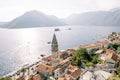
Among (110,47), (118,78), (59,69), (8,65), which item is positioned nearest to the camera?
(118,78)

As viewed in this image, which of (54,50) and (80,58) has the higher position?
(54,50)

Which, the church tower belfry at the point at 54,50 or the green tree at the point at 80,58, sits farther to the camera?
the church tower belfry at the point at 54,50

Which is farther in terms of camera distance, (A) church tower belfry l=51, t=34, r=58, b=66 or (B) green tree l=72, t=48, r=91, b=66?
(A) church tower belfry l=51, t=34, r=58, b=66

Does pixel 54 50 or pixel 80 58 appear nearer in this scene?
pixel 80 58

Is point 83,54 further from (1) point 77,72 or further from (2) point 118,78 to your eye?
(2) point 118,78

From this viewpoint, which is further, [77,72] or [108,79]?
[77,72]

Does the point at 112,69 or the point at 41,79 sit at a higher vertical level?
the point at 112,69

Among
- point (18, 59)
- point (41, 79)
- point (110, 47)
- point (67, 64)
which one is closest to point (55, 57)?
point (67, 64)

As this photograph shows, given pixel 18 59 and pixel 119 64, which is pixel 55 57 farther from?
pixel 18 59


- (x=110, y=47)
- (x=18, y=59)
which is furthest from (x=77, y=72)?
(x=18, y=59)

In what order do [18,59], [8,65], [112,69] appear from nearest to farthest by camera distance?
1. [112,69]
2. [8,65]
3. [18,59]
